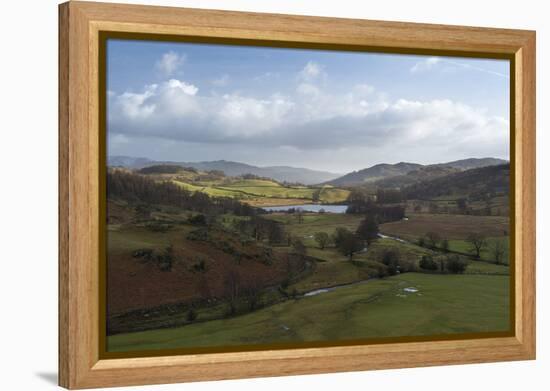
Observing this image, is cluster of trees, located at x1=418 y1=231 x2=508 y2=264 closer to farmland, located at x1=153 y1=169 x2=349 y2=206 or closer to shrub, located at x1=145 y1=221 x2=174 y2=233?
farmland, located at x1=153 y1=169 x2=349 y2=206

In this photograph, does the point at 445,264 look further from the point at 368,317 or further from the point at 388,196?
the point at 368,317

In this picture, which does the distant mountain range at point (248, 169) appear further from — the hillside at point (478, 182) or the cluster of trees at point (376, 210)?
the hillside at point (478, 182)

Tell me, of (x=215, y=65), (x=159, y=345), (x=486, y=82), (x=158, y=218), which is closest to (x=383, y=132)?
(x=486, y=82)

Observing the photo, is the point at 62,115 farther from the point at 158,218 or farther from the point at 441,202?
the point at 441,202

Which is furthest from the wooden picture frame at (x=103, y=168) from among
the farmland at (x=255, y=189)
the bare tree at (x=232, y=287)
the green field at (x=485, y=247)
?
the farmland at (x=255, y=189)

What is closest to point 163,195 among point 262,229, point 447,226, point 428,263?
point 262,229
